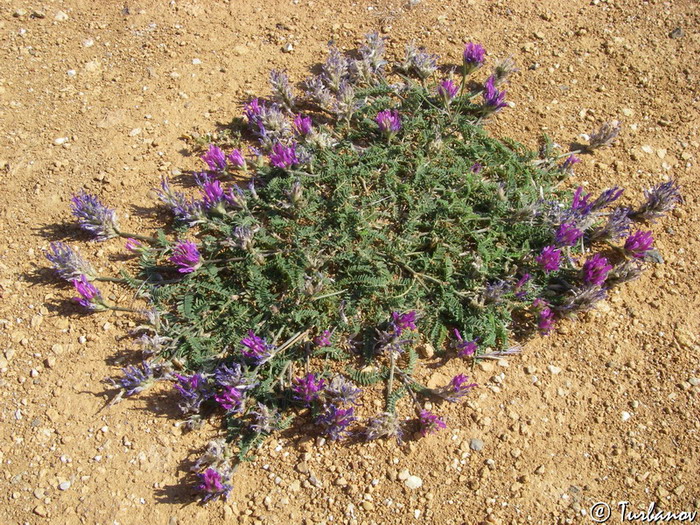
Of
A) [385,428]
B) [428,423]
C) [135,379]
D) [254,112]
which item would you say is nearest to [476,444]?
[428,423]

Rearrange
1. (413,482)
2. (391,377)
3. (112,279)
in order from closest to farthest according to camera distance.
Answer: (413,482) < (391,377) < (112,279)

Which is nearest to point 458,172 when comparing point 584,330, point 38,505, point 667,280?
point 584,330

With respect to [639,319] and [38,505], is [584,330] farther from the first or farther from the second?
[38,505]

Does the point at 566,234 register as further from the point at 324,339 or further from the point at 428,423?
the point at 324,339

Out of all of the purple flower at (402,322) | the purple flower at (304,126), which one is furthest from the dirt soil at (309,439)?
the purple flower at (304,126)

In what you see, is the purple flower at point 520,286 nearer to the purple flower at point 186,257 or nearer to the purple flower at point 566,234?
the purple flower at point 566,234
